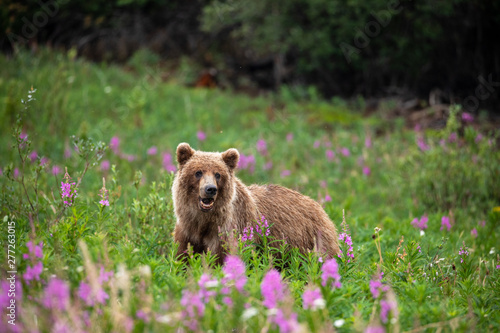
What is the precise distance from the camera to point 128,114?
39.9 feet

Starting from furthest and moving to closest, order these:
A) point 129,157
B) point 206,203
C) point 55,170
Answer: point 129,157
point 55,170
point 206,203

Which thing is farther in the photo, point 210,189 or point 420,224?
point 420,224

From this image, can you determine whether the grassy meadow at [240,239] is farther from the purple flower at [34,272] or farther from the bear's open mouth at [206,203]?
the bear's open mouth at [206,203]

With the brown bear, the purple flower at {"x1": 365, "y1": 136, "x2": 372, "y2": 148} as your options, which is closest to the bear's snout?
the brown bear

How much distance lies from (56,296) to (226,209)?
2.27 meters

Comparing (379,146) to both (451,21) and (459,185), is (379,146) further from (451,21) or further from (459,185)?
(451,21)

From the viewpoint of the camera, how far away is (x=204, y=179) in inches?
169

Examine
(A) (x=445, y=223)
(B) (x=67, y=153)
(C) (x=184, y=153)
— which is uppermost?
(C) (x=184, y=153)

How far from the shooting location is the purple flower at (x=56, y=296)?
2.17m

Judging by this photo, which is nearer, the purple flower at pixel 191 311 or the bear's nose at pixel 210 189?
the purple flower at pixel 191 311

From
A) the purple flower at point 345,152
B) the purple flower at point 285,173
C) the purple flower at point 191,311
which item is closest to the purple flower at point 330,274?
the purple flower at point 191,311

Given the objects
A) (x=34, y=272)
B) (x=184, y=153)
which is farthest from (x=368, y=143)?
(x=34, y=272)

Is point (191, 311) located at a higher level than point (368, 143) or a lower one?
higher

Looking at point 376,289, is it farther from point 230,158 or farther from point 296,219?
point 230,158
